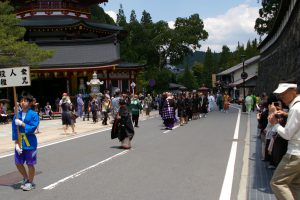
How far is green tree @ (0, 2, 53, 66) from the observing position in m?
26.6

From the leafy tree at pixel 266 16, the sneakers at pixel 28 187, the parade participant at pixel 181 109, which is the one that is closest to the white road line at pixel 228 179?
the sneakers at pixel 28 187

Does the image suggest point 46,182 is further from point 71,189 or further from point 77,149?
point 77,149

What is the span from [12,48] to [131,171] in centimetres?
1948

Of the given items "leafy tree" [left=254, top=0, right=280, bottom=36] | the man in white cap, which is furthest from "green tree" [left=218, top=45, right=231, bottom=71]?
the man in white cap

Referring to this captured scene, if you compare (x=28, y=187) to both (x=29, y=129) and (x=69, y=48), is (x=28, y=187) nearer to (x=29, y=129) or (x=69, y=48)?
(x=29, y=129)

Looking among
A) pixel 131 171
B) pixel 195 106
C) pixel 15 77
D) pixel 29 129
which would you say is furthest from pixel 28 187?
pixel 195 106

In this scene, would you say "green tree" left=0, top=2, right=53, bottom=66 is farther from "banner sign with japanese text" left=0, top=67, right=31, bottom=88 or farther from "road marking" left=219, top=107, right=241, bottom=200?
"road marking" left=219, top=107, right=241, bottom=200

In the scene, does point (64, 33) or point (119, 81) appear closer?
point (64, 33)

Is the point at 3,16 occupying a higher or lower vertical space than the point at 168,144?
higher

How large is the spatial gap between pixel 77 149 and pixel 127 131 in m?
1.68

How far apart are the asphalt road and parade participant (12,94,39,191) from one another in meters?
0.33

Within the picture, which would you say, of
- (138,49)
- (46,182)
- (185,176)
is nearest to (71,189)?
(46,182)

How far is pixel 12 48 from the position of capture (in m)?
26.8

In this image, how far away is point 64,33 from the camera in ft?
126
